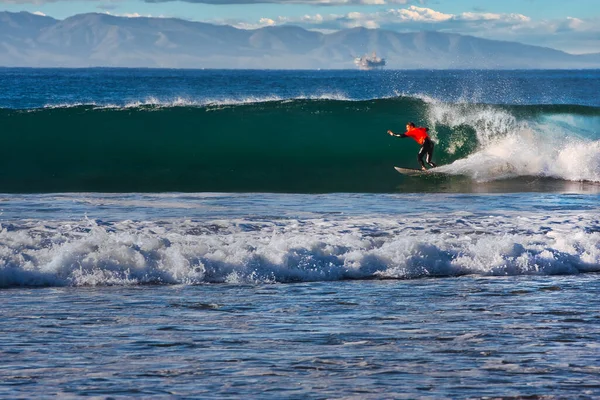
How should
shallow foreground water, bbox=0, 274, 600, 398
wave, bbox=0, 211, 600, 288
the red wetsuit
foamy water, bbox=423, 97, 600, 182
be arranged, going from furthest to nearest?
foamy water, bbox=423, 97, 600, 182 < the red wetsuit < wave, bbox=0, 211, 600, 288 < shallow foreground water, bbox=0, 274, 600, 398

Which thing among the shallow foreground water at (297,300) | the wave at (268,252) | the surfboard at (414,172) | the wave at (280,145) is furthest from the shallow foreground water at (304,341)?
the surfboard at (414,172)

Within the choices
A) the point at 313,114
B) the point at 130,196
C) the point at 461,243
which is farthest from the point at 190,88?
the point at 461,243

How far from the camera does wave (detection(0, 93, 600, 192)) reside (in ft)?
63.5

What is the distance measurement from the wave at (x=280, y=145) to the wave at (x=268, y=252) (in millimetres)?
6176

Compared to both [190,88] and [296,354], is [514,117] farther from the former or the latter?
[190,88]

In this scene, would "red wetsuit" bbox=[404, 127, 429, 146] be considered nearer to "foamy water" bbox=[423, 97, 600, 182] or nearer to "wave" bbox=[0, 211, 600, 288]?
"foamy water" bbox=[423, 97, 600, 182]

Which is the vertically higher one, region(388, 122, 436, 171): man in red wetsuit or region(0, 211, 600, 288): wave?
region(388, 122, 436, 171): man in red wetsuit

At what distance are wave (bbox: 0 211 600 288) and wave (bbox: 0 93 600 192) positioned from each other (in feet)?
20.3

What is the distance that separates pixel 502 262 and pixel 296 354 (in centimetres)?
407

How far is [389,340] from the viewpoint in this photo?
6.58m

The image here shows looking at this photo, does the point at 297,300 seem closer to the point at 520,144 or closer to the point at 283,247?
the point at 283,247

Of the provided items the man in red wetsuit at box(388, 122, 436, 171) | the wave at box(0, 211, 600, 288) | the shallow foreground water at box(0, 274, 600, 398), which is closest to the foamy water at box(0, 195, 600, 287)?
the wave at box(0, 211, 600, 288)

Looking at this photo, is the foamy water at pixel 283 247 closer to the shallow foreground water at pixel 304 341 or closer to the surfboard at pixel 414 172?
the shallow foreground water at pixel 304 341

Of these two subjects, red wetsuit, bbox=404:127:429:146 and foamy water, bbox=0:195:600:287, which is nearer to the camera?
foamy water, bbox=0:195:600:287
